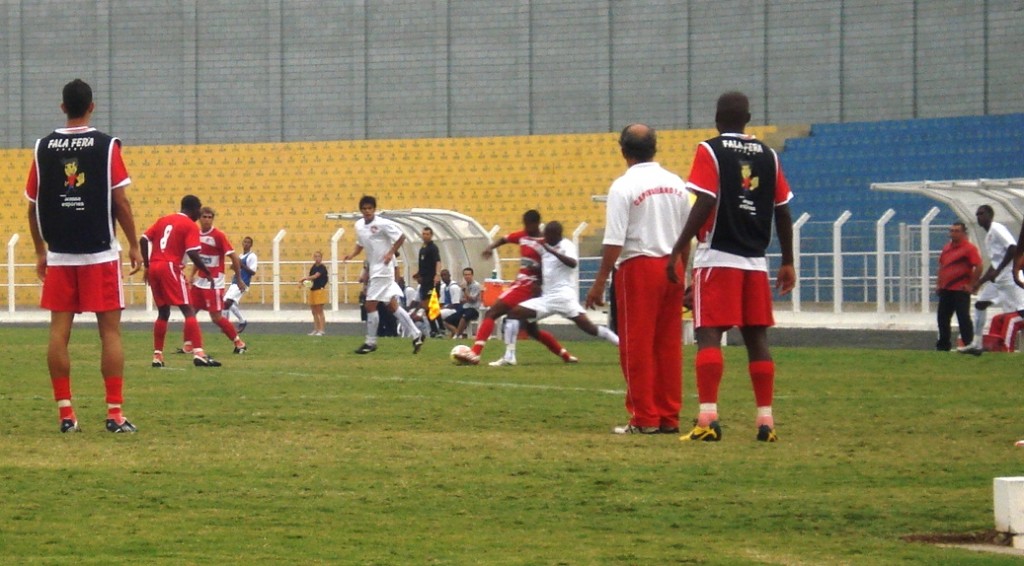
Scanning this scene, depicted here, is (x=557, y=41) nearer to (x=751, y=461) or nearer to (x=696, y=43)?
(x=696, y=43)

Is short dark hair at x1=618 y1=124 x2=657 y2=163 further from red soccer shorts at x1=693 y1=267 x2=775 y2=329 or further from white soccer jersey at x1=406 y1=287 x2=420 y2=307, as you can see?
white soccer jersey at x1=406 y1=287 x2=420 y2=307

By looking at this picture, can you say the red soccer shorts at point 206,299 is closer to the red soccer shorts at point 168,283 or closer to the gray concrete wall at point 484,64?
the red soccer shorts at point 168,283

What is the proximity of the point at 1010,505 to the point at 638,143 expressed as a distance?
192 inches

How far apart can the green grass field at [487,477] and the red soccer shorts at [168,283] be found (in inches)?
167

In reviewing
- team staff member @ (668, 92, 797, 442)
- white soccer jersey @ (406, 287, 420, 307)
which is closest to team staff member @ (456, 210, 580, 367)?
team staff member @ (668, 92, 797, 442)

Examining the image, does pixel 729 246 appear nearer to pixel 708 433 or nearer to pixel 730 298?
pixel 730 298

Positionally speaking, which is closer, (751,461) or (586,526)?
(586,526)

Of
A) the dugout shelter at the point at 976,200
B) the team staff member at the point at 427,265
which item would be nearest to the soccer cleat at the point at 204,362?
the dugout shelter at the point at 976,200

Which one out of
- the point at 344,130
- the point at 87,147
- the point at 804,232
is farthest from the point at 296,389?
the point at 344,130

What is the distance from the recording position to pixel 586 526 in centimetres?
668

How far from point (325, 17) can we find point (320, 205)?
496 cm

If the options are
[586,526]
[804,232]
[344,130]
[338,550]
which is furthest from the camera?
[344,130]

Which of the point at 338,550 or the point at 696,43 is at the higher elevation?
the point at 696,43

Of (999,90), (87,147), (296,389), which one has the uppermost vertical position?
(999,90)
